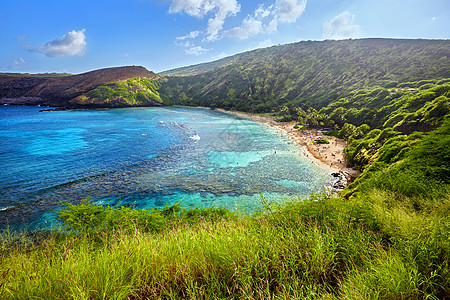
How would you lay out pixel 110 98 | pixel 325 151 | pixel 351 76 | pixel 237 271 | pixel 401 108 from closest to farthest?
1. pixel 237 271
2. pixel 325 151
3. pixel 401 108
4. pixel 351 76
5. pixel 110 98

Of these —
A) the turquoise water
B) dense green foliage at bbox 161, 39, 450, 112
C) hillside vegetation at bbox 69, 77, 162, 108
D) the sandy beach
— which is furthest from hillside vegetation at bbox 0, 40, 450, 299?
hillside vegetation at bbox 69, 77, 162, 108

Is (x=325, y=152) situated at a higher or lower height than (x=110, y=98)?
lower

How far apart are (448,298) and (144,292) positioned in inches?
276

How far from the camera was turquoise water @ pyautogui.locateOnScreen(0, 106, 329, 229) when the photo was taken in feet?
103

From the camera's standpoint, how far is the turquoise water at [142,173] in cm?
3125

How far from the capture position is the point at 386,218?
7883 mm

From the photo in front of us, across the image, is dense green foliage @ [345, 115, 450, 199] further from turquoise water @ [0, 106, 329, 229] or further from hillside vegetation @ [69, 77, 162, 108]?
hillside vegetation @ [69, 77, 162, 108]

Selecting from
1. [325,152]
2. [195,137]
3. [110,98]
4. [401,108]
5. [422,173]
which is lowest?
[325,152]

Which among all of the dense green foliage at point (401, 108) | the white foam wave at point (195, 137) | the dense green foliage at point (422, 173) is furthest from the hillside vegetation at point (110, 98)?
the dense green foliage at point (422, 173)

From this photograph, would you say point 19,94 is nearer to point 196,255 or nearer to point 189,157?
point 189,157

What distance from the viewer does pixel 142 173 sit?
139 ft

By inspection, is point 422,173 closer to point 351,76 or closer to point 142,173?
point 142,173

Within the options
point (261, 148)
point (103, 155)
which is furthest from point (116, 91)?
point (261, 148)

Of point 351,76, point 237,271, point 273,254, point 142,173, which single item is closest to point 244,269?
point 237,271
